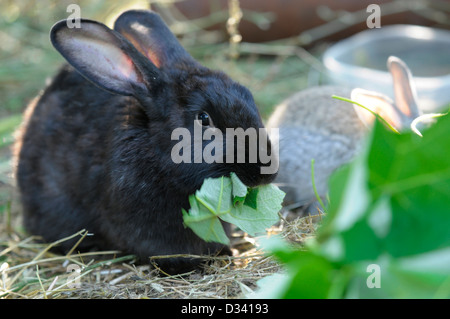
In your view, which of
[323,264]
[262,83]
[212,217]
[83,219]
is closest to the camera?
[323,264]

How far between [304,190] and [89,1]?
3.53 metres

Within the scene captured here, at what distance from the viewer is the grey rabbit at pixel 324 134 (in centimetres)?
325

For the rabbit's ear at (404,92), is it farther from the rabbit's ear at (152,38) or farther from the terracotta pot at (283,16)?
the terracotta pot at (283,16)

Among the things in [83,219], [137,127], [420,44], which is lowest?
[83,219]

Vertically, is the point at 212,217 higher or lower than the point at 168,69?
lower

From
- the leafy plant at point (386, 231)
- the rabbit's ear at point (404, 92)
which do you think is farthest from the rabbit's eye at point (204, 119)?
the rabbit's ear at point (404, 92)

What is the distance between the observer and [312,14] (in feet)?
18.3

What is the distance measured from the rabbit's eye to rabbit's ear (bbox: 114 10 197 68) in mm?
500

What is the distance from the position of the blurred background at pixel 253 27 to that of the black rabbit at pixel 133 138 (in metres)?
2.27

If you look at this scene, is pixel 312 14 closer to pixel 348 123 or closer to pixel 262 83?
pixel 262 83

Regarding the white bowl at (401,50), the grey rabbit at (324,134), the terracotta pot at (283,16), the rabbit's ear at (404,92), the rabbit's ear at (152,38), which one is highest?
the terracotta pot at (283,16)

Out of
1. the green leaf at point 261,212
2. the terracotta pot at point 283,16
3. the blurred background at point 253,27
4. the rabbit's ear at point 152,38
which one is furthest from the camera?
the terracotta pot at point 283,16

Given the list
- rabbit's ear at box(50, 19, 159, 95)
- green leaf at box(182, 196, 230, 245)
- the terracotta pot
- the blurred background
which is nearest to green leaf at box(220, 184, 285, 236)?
green leaf at box(182, 196, 230, 245)
